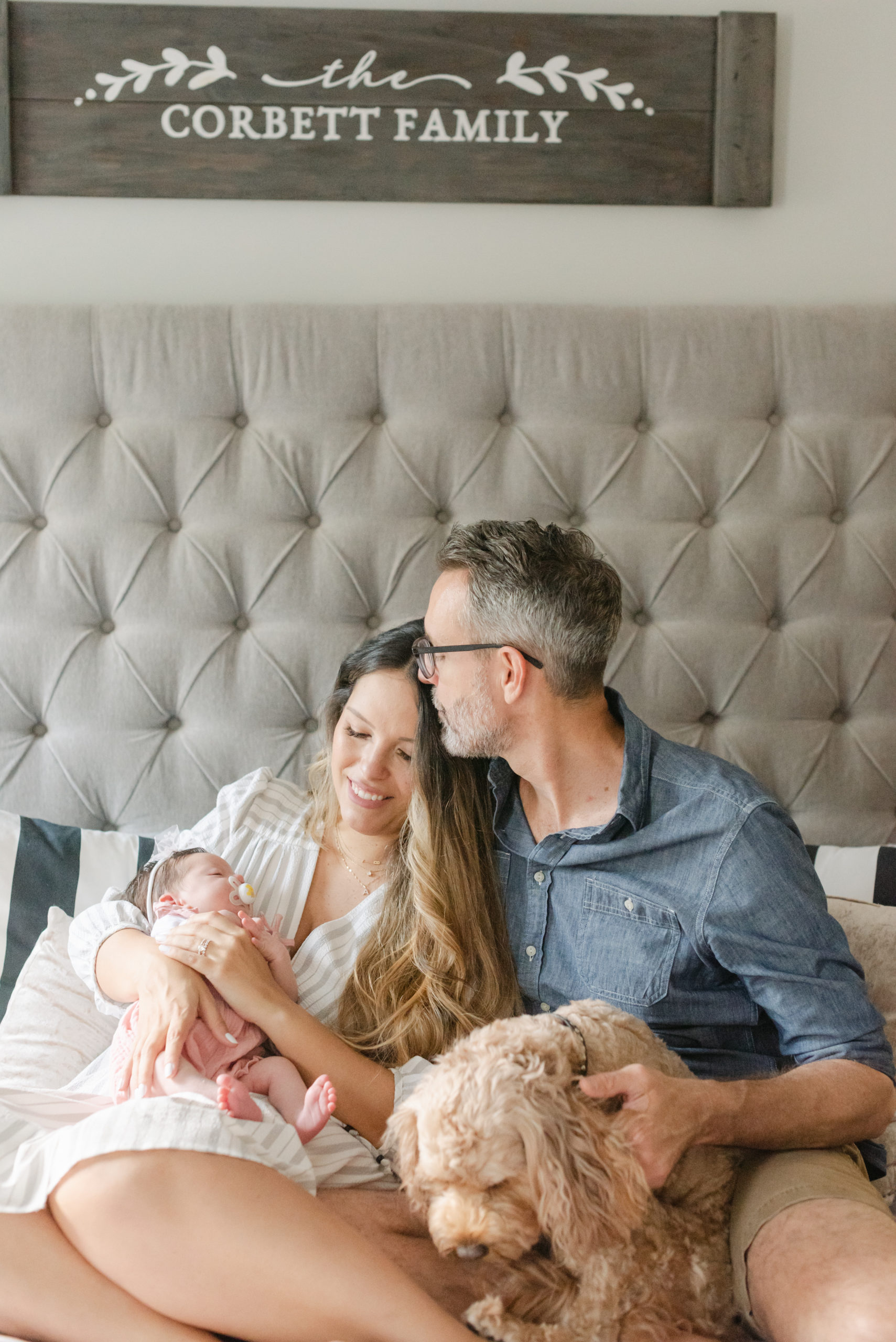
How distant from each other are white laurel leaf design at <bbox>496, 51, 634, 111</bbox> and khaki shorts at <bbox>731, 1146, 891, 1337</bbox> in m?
1.92

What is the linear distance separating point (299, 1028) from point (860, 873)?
1053 mm

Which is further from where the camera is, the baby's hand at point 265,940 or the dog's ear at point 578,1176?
the baby's hand at point 265,940

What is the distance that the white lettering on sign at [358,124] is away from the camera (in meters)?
2.09

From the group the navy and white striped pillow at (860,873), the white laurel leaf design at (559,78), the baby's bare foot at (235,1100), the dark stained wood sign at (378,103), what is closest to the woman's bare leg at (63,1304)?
the baby's bare foot at (235,1100)

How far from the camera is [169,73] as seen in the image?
2.08 metres

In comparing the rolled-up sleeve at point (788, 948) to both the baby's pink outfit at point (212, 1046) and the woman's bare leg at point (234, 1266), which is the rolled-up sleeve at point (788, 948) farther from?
the baby's pink outfit at point (212, 1046)

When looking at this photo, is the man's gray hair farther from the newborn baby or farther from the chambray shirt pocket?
the newborn baby

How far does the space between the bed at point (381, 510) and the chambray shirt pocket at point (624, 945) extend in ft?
2.13

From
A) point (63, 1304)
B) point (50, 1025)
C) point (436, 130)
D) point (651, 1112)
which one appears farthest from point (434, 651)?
point (436, 130)

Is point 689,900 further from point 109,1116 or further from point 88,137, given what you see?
point 88,137

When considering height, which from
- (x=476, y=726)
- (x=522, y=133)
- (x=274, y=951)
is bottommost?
(x=274, y=951)

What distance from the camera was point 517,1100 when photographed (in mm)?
1109

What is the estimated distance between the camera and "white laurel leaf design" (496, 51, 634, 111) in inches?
82.3

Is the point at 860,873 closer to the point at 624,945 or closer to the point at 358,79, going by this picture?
the point at 624,945
